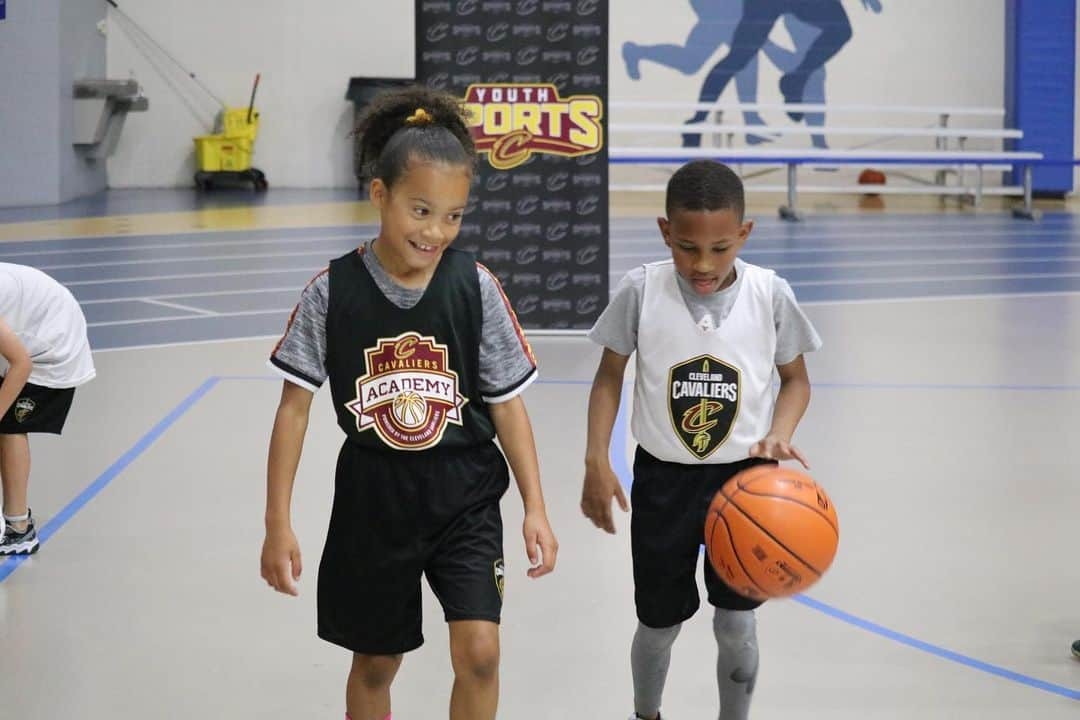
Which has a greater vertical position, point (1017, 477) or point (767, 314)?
point (767, 314)

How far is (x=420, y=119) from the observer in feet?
9.56

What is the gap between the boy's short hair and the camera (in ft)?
9.89

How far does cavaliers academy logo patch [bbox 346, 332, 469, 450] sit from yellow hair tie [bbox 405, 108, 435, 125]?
0.43 m

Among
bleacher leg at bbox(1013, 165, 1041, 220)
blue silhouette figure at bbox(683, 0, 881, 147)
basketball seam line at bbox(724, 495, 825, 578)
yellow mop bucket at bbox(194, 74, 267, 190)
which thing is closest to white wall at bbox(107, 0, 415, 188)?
yellow mop bucket at bbox(194, 74, 267, 190)

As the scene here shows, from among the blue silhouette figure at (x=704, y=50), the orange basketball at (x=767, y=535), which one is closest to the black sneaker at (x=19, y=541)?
the orange basketball at (x=767, y=535)

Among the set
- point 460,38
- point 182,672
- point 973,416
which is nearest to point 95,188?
point 460,38

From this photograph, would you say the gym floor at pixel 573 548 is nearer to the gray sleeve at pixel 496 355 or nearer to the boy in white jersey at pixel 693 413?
the boy in white jersey at pixel 693 413

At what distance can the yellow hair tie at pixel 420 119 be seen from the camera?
291 centimetres

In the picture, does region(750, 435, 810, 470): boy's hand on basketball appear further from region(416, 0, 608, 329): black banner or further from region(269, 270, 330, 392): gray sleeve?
region(416, 0, 608, 329): black banner

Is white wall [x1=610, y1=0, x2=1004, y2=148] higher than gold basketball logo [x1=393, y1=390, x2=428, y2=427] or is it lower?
higher

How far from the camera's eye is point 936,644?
4.02 metres

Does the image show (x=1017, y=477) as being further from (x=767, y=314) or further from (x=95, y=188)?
(x=95, y=188)

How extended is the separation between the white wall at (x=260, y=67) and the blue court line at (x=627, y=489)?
13.2 metres

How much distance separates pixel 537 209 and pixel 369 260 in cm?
609
